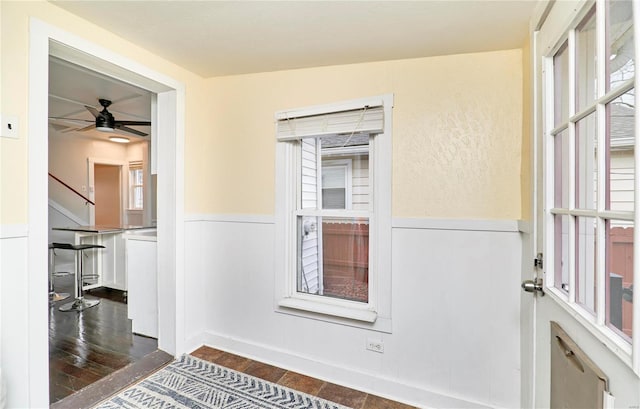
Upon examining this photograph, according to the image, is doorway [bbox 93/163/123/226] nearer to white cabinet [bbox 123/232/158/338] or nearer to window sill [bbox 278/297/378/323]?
white cabinet [bbox 123/232/158/338]

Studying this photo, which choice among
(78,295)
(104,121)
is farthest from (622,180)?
(78,295)

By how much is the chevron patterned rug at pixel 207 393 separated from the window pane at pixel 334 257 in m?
0.65

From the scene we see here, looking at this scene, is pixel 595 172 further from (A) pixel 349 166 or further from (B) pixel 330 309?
(B) pixel 330 309

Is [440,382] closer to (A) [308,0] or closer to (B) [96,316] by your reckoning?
(A) [308,0]

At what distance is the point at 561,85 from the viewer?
3.66 ft

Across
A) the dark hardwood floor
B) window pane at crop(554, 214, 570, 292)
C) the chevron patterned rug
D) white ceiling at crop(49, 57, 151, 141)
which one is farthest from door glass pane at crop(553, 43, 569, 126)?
the dark hardwood floor

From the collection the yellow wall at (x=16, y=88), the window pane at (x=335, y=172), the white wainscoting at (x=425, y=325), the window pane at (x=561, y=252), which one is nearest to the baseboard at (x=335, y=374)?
the white wainscoting at (x=425, y=325)

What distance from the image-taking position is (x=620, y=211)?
0.75 metres

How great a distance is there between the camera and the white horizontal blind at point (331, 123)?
1.81 meters

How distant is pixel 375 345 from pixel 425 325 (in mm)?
345

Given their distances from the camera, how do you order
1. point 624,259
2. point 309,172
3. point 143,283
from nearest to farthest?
point 624,259, point 309,172, point 143,283

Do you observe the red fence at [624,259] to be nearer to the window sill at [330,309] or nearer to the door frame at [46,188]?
the window sill at [330,309]

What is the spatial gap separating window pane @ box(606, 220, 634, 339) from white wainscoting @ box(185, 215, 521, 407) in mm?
835

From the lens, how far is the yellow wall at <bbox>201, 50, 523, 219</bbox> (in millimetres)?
1619
